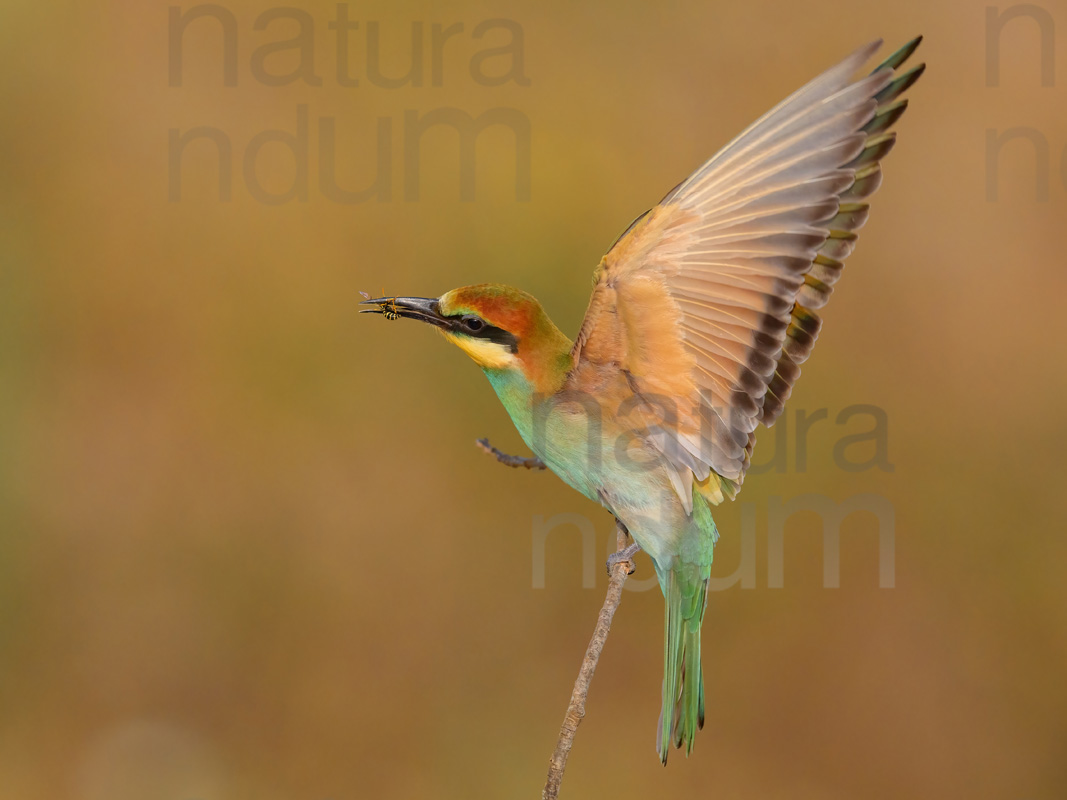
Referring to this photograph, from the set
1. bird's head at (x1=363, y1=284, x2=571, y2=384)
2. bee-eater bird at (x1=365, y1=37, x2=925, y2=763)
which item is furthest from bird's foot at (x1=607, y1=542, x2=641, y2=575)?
bird's head at (x1=363, y1=284, x2=571, y2=384)

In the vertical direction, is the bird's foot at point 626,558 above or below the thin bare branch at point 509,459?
below

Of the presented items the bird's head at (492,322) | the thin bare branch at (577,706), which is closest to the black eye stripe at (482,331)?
the bird's head at (492,322)

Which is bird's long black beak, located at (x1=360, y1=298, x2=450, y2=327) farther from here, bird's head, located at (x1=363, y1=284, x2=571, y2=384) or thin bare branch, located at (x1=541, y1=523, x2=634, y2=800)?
thin bare branch, located at (x1=541, y1=523, x2=634, y2=800)

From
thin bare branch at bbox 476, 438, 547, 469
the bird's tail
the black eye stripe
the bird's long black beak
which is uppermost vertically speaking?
the bird's long black beak

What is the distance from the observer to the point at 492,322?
748mm

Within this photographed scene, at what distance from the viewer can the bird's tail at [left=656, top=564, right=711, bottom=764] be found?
899 mm

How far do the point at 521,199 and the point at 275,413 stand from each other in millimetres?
640

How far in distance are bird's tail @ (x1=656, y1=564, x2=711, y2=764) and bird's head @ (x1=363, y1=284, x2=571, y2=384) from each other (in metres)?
0.27

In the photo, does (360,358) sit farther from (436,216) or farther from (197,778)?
(197,778)

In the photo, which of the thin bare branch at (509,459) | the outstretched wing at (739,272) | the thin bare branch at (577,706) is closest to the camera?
the thin bare branch at (577,706)

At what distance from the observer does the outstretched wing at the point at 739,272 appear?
686 mm

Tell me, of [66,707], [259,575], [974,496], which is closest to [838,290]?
[974,496]

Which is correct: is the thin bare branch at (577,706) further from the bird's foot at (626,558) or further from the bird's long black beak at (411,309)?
the bird's long black beak at (411,309)

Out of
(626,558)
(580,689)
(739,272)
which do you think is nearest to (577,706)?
(580,689)
